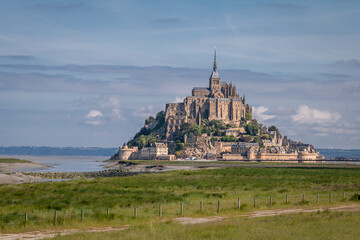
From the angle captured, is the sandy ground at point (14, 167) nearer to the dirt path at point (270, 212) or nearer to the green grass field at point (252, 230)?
the dirt path at point (270, 212)

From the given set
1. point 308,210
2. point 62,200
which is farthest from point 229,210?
point 62,200

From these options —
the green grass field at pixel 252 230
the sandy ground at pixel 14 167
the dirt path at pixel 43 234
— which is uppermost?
the sandy ground at pixel 14 167

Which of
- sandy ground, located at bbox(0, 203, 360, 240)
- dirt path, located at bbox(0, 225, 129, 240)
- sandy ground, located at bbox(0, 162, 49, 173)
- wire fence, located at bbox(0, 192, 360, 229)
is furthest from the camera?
sandy ground, located at bbox(0, 162, 49, 173)

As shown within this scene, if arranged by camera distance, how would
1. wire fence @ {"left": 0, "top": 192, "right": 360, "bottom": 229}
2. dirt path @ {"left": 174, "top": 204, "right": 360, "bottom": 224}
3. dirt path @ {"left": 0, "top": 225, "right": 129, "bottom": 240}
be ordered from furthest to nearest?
dirt path @ {"left": 174, "top": 204, "right": 360, "bottom": 224} → wire fence @ {"left": 0, "top": 192, "right": 360, "bottom": 229} → dirt path @ {"left": 0, "top": 225, "right": 129, "bottom": 240}

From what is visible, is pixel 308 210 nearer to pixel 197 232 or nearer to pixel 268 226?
pixel 268 226

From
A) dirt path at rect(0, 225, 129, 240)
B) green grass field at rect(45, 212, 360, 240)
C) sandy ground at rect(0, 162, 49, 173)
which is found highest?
sandy ground at rect(0, 162, 49, 173)

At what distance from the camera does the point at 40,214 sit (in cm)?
3475

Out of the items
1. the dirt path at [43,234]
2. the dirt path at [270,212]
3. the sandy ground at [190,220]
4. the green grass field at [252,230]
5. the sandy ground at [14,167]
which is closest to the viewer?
the green grass field at [252,230]

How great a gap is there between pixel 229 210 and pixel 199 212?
2.43 m

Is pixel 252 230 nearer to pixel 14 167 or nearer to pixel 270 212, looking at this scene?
pixel 270 212

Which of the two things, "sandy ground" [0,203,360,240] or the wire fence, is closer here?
"sandy ground" [0,203,360,240]

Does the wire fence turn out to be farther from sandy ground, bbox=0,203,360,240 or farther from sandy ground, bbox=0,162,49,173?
sandy ground, bbox=0,162,49,173

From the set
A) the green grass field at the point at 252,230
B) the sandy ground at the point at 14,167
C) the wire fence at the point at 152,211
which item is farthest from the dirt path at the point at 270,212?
the sandy ground at the point at 14,167

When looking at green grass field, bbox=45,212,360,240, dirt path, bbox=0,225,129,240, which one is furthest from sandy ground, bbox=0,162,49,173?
green grass field, bbox=45,212,360,240
